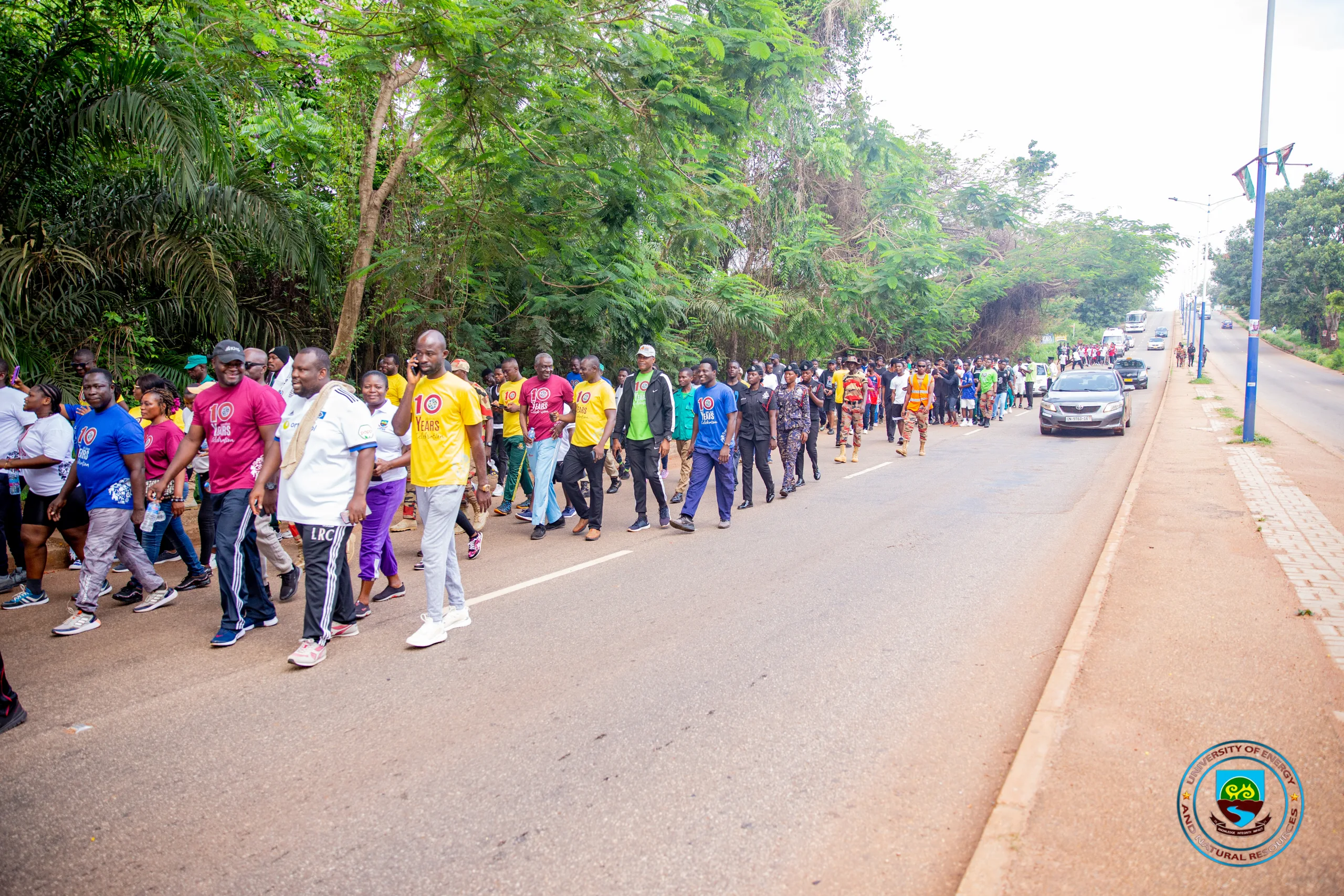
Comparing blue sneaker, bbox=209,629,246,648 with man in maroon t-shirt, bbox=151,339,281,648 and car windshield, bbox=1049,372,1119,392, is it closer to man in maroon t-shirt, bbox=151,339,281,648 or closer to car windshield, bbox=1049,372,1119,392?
man in maroon t-shirt, bbox=151,339,281,648

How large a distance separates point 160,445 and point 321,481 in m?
2.51

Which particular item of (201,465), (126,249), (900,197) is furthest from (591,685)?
(900,197)

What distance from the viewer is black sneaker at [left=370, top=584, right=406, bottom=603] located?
21.7 ft

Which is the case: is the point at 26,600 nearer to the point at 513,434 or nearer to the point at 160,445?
Result: the point at 160,445

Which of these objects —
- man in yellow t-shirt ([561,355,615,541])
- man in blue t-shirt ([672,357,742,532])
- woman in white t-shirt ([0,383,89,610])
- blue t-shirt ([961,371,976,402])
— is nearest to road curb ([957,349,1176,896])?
man in blue t-shirt ([672,357,742,532])

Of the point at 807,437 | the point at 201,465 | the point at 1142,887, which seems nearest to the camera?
the point at 1142,887

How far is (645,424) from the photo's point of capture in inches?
370

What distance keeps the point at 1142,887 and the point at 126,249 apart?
36.2 feet

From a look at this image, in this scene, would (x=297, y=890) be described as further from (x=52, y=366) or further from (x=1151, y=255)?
(x=1151, y=255)

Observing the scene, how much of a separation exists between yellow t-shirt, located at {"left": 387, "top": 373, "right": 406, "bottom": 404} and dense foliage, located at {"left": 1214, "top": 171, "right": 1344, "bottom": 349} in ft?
184

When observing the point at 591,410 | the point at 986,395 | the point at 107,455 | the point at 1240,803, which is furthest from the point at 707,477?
the point at 986,395

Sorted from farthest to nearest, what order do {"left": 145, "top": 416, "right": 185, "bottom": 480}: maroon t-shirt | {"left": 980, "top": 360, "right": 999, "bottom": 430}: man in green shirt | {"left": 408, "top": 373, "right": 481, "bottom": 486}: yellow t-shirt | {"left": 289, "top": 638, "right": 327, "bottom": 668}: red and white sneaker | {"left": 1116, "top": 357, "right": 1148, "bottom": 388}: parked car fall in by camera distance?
{"left": 1116, "top": 357, "right": 1148, "bottom": 388}: parked car → {"left": 980, "top": 360, "right": 999, "bottom": 430}: man in green shirt → {"left": 145, "top": 416, "right": 185, "bottom": 480}: maroon t-shirt → {"left": 408, "top": 373, "right": 481, "bottom": 486}: yellow t-shirt → {"left": 289, "top": 638, "right": 327, "bottom": 668}: red and white sneaker

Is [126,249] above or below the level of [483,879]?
above

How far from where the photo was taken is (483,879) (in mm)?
2982
